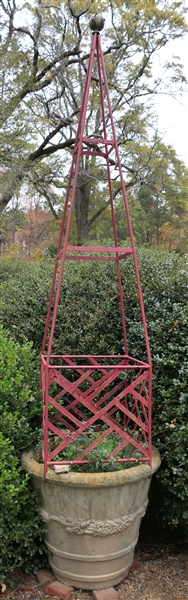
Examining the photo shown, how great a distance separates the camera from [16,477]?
216cm

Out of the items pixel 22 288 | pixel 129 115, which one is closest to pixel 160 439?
pixel 22 288

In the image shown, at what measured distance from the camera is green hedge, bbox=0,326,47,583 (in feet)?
6.75

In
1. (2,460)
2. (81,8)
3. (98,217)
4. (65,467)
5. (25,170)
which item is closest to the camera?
(65,467)

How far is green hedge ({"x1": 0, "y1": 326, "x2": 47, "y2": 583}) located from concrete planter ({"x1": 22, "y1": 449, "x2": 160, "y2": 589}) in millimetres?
76

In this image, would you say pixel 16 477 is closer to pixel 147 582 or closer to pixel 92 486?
pixel 92 486

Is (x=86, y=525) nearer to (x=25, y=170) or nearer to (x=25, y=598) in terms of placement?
(x=25, y=598)

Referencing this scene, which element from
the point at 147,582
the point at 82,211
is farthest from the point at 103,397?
the point at 82,211

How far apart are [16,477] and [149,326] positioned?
1.10 meters

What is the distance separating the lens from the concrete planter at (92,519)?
1967 millimetres

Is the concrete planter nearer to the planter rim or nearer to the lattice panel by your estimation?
the planter rim

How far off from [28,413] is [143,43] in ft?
40.1

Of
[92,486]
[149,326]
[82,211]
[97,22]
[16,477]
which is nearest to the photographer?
[92,486]

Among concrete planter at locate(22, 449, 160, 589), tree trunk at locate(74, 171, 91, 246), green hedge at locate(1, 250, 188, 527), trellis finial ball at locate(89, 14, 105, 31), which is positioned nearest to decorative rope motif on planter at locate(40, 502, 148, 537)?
concrete planter at locate(22, 449, 160, 589)

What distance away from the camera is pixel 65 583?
2.15m
